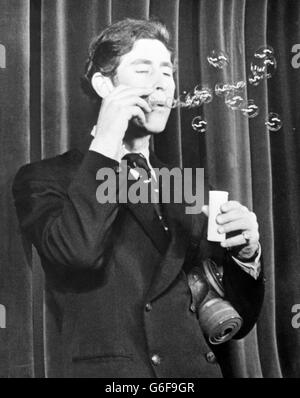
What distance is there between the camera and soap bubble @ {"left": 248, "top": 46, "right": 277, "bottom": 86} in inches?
76.7

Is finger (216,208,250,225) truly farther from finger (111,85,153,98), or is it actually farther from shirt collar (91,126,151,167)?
finger (111,85,153,98)

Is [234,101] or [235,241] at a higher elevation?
[234,101]

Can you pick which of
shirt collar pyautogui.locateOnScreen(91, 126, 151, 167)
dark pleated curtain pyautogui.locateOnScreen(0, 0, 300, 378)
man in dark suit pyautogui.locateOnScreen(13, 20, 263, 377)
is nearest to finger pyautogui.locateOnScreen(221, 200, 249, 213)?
man in dark suit pyautogui.locateOnScreen(13, 20, 263, 377)

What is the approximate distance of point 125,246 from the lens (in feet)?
5.63

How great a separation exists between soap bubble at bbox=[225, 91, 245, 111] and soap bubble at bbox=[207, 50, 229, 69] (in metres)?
0.09

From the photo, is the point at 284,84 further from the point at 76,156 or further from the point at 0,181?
the point at 0,181

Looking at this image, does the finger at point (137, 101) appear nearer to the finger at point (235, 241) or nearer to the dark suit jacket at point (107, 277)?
the dark suit jacket at point (107, 277)

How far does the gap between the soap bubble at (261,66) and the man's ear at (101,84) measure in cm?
45

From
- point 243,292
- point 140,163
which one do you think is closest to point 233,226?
point 243,292

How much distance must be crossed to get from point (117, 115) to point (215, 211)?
376 mm

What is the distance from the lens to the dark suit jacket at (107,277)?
163cm

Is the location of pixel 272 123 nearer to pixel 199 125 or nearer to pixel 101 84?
pixel 199 125

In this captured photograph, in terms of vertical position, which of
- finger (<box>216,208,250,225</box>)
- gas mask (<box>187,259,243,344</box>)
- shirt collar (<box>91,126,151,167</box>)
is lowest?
gas mask (<box>187,259,243,344</box>)

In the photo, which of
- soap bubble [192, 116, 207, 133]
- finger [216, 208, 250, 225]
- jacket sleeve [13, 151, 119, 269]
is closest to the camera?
jacket sleeve [13, 151, 119, 269]
